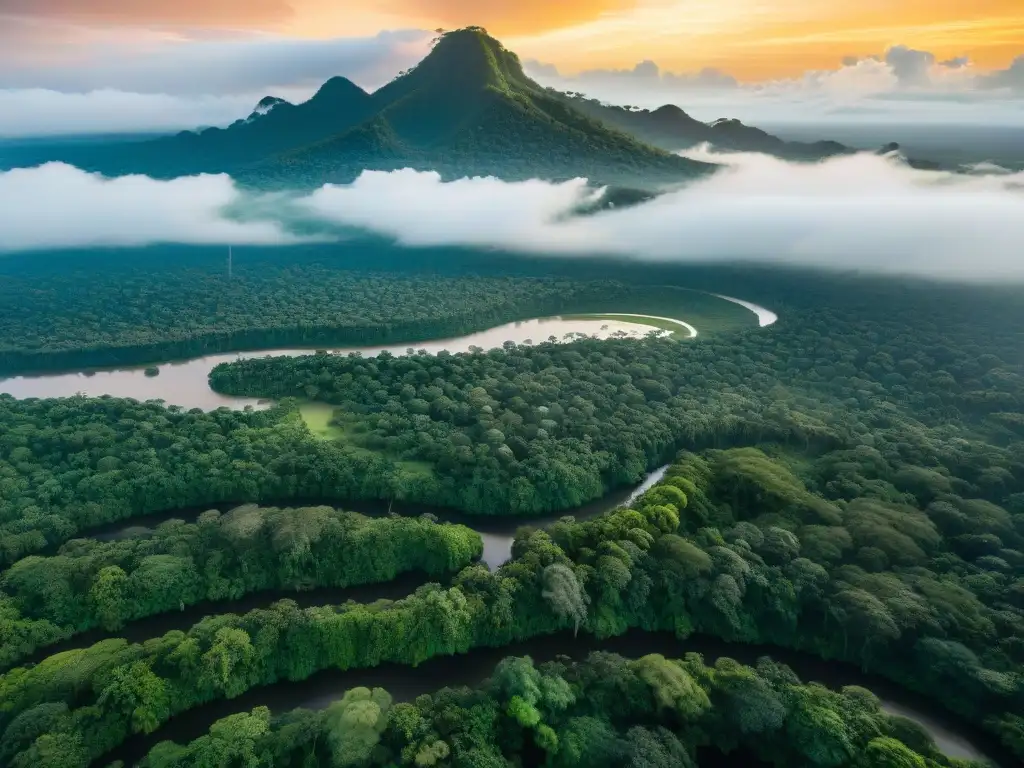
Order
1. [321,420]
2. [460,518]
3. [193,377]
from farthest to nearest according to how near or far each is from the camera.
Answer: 1. [193,377]
2. [321,420]
3. [460,518]

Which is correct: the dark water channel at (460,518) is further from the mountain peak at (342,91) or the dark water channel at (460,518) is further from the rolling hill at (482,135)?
the mountain peak at (342,91)

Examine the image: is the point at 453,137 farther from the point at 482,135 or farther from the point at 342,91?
the point at 342,91

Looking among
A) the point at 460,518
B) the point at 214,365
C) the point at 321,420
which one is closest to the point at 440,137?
the point at 214,365

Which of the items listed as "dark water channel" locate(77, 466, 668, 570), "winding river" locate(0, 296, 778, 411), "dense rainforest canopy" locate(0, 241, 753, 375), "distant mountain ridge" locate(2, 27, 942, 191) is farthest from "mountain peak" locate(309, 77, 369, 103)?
"dark water channel" locate(77, 466, 668, 570)

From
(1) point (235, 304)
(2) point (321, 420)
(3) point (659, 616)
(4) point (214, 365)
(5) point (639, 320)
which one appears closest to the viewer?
(3) point (659, 616)

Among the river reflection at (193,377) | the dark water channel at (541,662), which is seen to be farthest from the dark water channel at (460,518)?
the river reflection at (193,377)

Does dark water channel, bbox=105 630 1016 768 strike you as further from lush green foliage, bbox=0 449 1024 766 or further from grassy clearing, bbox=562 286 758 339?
grassy clearing, bbox=562 286 758 339

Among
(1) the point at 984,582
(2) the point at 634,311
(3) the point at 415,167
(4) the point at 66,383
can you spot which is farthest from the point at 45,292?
(1) the point at 984,582
